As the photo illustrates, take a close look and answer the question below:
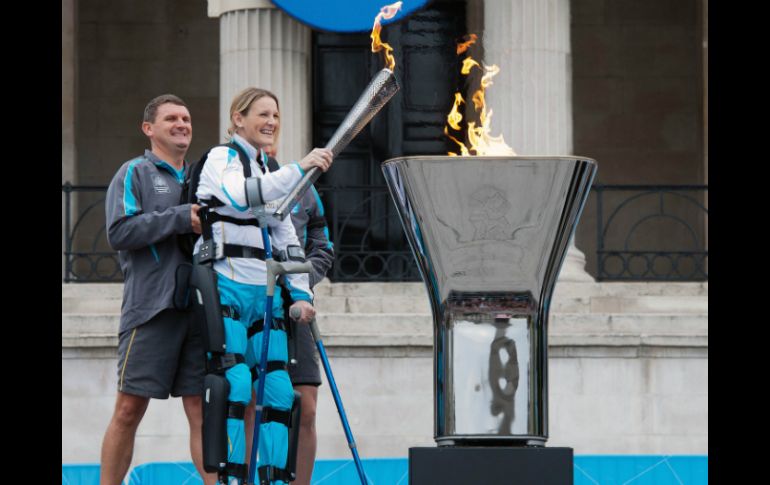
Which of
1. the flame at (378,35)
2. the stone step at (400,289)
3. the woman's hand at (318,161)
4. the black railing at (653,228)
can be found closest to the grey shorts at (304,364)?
the woman's hand at (318,161)

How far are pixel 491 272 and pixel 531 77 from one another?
31.7 ft

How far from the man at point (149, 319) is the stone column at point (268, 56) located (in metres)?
7.12

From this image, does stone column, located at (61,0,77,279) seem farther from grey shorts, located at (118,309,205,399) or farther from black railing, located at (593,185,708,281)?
grey shorts, located at (118,309,205,399)

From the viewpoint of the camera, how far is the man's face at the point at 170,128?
9.27 m

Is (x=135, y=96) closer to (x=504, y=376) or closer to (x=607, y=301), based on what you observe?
(x=607, y=301)

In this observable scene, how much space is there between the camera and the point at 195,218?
28.7ft

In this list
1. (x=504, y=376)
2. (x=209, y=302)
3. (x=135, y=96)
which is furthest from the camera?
(x=135, y=96)

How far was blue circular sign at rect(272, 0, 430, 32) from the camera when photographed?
614 inches

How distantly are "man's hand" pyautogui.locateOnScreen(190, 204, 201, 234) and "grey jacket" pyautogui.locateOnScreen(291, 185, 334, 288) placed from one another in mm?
872

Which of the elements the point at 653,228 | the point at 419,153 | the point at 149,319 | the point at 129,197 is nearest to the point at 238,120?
the point at 129,197

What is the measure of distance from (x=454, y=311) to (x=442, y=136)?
40.0ft

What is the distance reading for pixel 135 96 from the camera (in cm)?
2108
